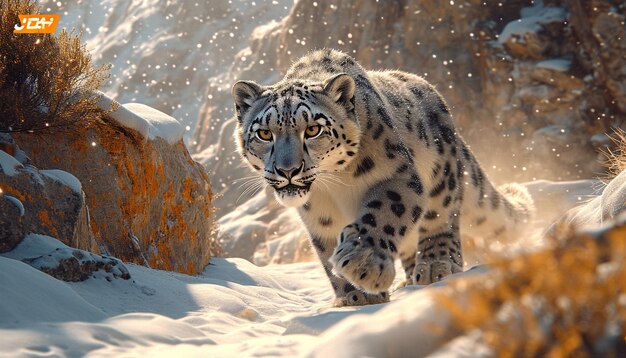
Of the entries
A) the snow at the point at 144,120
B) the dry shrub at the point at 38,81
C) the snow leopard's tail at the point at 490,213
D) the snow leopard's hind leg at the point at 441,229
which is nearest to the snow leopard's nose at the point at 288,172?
the snow leopard's hind leg at the point at 441,229

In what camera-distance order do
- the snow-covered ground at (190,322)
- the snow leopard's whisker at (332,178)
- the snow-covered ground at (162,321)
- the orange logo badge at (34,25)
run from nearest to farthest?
the snow-covered ground at (190,322), the snow-covered ground at (162,321), the snow leopard's whisker at (332,178), the orange logo badge at (34,25)

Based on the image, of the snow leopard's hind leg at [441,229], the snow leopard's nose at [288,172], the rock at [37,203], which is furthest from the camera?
the snow leopard's hind leg at [441,229]

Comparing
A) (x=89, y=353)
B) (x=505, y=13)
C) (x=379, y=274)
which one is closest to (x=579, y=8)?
(x=505, y=13)

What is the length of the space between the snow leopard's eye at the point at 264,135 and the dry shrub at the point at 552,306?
10.4 feet

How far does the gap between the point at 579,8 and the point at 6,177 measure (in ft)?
42.2

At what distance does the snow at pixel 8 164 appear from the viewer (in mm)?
4688

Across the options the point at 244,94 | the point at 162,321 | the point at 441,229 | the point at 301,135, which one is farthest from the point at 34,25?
the point at 441,229

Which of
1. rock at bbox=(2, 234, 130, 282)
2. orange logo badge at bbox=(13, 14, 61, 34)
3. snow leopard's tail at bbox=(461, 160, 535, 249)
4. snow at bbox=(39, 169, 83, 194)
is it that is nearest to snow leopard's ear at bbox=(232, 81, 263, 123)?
snow at bbox=(39, 169, 83, 194)

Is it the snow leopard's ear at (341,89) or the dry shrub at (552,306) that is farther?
the snow leopard's ear at (341,89)

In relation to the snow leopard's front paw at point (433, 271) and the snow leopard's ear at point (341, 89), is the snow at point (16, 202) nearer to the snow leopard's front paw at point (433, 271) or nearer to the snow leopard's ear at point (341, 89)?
the snow leopard's ear at point (341, 89)

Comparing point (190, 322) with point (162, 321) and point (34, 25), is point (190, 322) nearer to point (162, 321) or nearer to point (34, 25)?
point (162, 321)

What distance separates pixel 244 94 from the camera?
209 inches

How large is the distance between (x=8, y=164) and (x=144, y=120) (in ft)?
7.17

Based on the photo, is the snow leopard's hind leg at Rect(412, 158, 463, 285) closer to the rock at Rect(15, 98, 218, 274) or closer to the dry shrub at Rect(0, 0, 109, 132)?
the rock at Rect(15, 98, 218, 274)
